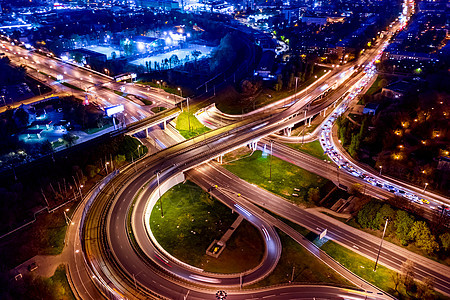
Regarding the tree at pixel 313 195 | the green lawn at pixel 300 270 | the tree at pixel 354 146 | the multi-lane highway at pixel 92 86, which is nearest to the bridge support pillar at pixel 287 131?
the tree at pixel 354 146

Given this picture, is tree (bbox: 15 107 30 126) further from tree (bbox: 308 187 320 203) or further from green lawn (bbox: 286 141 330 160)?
tree (bbox: 308 187 320 203)

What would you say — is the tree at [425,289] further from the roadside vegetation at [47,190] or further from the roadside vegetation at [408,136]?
the roadside vegetation at [47,190]

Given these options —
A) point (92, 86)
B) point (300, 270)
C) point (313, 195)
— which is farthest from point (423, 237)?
point (92, 86)

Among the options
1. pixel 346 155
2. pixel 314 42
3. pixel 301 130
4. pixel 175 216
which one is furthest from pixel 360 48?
pixel 175 216

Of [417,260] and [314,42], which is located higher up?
[314,42]

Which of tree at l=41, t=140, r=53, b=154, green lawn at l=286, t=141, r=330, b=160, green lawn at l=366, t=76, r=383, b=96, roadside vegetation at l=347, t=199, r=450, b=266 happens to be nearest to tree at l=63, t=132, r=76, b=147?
tree at l=41, t=140, r=53, b=154

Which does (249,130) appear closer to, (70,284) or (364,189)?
(364,189)
